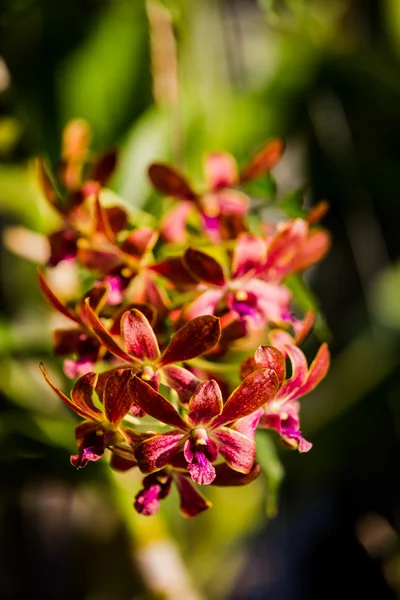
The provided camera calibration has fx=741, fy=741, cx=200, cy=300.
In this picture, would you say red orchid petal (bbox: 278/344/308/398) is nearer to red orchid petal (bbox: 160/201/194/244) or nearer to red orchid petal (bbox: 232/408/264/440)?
red orchid petal (bbox: 232/408/264/440)

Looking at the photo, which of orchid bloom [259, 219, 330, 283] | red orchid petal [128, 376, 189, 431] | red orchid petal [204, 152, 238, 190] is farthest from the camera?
red orchid petal [204, 152, 238, 190]

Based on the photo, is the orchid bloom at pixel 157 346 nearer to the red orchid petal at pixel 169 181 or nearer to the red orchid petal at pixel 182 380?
the red orchid petal at pixel 182 380

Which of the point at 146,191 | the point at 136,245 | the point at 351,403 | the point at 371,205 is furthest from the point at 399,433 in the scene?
the point at 136,245

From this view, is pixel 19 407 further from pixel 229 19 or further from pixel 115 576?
pixel 229 19

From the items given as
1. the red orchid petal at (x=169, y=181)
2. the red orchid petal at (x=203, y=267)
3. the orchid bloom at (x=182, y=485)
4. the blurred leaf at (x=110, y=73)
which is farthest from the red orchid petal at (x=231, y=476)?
the blurred leaf at (x=110, y=73)

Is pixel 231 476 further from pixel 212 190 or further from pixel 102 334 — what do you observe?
pixel 212 190

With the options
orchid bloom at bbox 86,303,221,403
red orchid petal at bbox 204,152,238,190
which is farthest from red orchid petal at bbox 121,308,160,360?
red orchid petal at bbox 204,152,238,190
